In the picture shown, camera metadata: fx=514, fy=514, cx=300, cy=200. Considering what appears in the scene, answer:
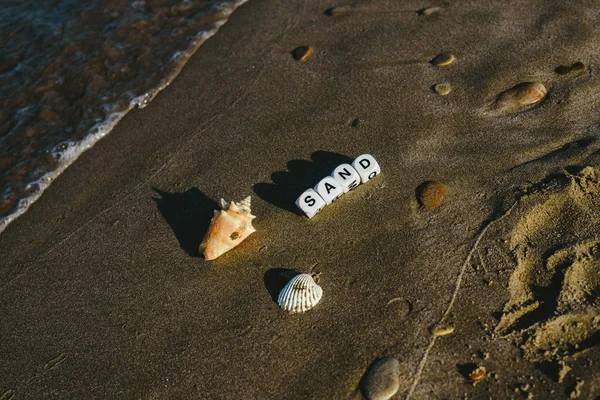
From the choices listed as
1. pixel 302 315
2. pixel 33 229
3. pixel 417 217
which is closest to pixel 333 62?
pixel 417 217

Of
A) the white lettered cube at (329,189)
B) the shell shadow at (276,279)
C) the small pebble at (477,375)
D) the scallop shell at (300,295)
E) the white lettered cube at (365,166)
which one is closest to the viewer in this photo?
the small pebble at (477,375)

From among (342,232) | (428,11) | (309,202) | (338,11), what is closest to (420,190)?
(342,232)

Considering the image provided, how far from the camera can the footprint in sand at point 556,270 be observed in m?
2.96

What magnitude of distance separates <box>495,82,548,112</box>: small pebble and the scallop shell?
232cm

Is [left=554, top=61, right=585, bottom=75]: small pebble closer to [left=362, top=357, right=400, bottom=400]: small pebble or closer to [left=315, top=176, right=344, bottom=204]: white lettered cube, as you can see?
[left=315, top=176, right=344, bottom=204]: white lettered cube

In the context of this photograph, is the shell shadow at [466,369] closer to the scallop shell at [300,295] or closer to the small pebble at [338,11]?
the scallop shell at [300,295]

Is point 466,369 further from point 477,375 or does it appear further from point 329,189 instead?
point 329,189

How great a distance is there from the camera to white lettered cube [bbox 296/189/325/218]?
12.6ft

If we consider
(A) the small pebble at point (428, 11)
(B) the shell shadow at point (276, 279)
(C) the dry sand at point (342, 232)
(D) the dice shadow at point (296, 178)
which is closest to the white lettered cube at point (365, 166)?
(C) the dry sand at point (342, 232)

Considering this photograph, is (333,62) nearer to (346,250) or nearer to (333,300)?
(346,250)

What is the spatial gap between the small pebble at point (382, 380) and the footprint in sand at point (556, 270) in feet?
2.26

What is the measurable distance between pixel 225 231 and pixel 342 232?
86 centimetres

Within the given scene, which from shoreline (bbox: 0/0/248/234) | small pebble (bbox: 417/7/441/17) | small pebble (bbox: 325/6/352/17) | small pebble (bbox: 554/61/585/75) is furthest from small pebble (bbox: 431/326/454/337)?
small pebble (bbox: 325/6/352/17)

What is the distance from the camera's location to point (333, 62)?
5285 millimetres
